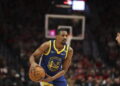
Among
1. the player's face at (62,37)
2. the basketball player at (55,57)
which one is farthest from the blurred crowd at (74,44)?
the player's face at (62,37)

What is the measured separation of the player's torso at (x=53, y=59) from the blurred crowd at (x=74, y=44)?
4.79m

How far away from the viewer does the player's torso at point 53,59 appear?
723 centimetres

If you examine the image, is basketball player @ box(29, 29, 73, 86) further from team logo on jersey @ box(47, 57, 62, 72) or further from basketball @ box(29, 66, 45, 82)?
basketball @ box(29, 66, 45, 82)

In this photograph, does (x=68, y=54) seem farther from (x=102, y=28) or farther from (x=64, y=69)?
(x=102, y=28)

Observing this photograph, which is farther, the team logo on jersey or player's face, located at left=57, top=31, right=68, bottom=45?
the team logo on jersey

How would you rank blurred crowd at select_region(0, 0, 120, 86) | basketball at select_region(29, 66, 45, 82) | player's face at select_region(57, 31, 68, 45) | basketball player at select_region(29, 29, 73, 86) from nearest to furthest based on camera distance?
basketball at select_region(29, 66, 45, 82), player's face at select_region(57, 31, 68, 45), basketball player at select_region(29, 29, 73, 86), blurred crowd at select_region(0, 0, 120, 86)

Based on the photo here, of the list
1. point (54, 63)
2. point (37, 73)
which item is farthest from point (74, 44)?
point (37, 73)

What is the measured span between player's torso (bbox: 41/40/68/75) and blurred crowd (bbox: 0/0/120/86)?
4.79 meters

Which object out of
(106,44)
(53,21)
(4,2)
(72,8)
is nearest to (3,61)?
(53,21)

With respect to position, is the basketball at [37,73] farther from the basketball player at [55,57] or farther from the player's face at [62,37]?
the player's face at [62,37]

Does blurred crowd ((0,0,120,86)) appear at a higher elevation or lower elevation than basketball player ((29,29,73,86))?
lower

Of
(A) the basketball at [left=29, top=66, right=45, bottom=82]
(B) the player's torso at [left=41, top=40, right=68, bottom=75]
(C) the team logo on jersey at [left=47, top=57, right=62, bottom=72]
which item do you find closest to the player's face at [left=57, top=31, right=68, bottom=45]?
(B) the player's torso at [left=41, top=40, right=68, bottom=75]

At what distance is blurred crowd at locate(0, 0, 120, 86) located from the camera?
13.1 metres

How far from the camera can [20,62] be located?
14.0 m
